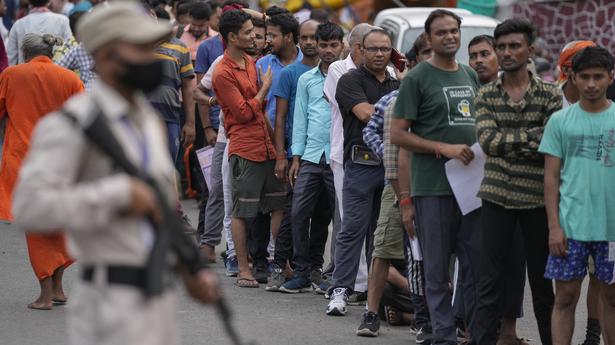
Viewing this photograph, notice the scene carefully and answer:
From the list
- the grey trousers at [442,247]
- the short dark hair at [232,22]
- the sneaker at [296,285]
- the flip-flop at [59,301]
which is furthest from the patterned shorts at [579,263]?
the short dark hair at [232,22]

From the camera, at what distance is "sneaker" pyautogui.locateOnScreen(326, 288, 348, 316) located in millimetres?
9406

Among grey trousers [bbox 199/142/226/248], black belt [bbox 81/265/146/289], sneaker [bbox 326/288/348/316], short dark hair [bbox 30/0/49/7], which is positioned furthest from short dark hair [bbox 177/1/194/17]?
black belt [bbox 81/265/146/289]

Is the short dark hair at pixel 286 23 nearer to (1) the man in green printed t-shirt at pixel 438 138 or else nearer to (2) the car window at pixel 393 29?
(1) the man in green printed t-shirt at pixel 438 138

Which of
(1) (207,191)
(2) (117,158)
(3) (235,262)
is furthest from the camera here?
(1) (207,191)

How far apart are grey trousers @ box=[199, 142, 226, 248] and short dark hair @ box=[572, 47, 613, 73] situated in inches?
186

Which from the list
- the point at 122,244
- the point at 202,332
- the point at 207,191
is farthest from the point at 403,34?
the point at 122,244

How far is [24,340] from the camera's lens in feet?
27.8

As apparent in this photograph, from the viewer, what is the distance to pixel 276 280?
34.7ft

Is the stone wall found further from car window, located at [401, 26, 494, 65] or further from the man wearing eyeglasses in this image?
the man wearing eyeglasses

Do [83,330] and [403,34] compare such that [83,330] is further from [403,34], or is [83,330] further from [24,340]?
[403,34]

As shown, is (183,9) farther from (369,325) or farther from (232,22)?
(369,325)

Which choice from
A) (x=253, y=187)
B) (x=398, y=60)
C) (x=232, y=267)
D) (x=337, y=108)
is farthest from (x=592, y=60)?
(x=232, y=267)

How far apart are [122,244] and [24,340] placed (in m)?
4.26

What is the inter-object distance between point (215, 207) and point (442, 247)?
421cm
